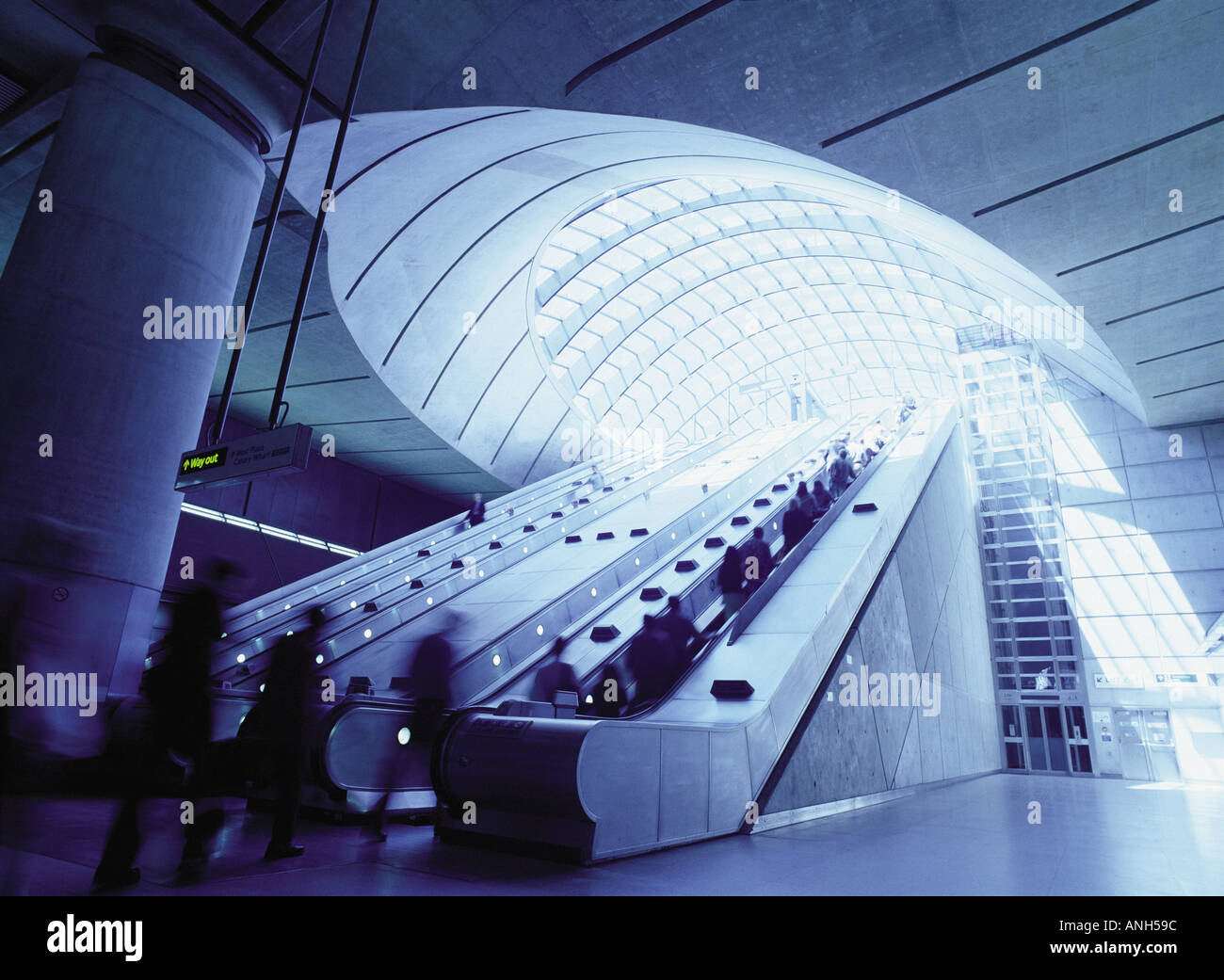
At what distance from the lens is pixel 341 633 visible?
9453 millimetres

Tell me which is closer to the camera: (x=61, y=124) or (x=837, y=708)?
(x=61, y=124)

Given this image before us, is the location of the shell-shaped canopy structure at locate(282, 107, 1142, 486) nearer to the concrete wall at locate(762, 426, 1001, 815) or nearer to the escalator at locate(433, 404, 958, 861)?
the concrete wall at locate(762, 426, 1001, 815)

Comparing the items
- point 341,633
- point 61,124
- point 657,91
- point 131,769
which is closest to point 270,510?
point 341,633

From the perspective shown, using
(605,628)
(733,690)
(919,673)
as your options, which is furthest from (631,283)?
(733,690)

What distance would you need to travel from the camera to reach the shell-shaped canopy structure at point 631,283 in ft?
41.0

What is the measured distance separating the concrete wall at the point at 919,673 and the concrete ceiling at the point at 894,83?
4.93m

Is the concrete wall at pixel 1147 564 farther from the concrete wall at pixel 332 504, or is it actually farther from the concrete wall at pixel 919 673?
the concrete wall at pixel 332 504

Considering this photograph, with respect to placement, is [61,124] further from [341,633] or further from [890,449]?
[890,449]

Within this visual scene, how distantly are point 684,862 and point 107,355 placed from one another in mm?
5929

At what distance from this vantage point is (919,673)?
11.8 m

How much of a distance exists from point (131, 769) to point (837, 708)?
6223 mm

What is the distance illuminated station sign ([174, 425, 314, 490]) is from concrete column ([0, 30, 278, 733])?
293mm

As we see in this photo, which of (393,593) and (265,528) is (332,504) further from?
(393,593)

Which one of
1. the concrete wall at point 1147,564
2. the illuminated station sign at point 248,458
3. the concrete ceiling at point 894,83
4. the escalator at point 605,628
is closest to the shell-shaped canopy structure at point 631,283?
the concrete ceiling at point 894,83
